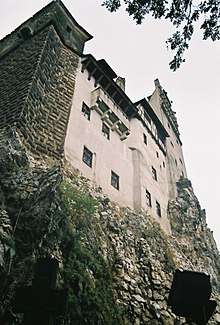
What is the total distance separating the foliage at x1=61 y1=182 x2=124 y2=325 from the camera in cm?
972

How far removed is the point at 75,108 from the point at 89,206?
6.53m

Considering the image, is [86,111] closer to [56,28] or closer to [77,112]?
[77,112]

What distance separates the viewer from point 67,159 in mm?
16078

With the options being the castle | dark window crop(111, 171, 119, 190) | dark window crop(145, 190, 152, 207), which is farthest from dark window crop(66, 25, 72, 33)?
dark window crop(145, 190, 152, 207)

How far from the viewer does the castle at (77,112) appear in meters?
15.7

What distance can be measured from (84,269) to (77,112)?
10015 mm

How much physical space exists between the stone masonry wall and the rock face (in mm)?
957

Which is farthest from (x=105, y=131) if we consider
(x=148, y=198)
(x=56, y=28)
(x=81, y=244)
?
(x=81, y=244)

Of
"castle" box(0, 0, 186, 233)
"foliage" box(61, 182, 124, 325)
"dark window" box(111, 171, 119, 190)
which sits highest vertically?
"castle" box(0, 0, 186, 233)

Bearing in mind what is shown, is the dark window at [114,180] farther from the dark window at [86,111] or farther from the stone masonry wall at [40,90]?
the stone masonry wall at [40,90]

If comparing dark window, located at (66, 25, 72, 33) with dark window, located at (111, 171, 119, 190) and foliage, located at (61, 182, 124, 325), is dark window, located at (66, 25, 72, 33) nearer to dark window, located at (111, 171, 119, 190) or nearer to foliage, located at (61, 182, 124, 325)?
dark window, located at (111, 171, 119, 190)

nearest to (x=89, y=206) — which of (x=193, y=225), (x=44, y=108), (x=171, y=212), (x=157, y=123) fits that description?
(x=44, y=108)

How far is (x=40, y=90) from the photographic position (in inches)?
651

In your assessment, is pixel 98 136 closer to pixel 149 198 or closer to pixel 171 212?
pixel 149 198
